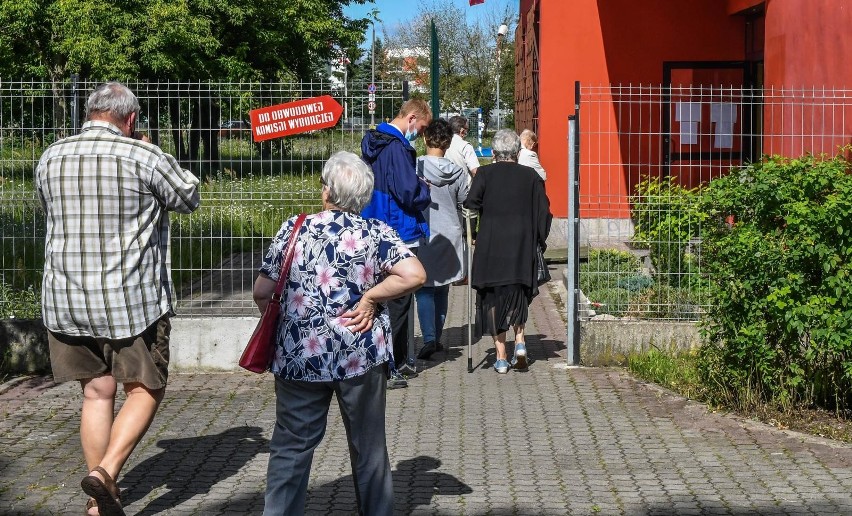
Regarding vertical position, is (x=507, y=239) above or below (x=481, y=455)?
above

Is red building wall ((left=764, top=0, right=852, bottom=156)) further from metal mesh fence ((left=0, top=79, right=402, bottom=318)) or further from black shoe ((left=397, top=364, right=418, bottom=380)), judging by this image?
black shoe ((left=397, top=364, right=418, bottom=380))

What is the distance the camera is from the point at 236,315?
31.0 feet

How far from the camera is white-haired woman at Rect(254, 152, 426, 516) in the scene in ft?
15.8

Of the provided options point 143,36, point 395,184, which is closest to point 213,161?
point 395,184

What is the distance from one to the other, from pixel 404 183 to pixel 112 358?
340 centimetres

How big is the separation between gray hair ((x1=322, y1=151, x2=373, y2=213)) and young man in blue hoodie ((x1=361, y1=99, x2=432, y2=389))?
11.6ft

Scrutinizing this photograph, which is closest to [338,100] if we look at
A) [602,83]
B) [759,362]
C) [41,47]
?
[759,362]

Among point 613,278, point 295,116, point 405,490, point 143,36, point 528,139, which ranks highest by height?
point 143,36

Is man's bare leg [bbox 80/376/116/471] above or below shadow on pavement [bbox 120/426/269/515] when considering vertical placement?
above

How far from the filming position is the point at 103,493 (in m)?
5.34

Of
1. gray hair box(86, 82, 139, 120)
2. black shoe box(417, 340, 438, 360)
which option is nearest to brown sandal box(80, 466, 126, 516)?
gray hair box(86, 82, 139, 120)

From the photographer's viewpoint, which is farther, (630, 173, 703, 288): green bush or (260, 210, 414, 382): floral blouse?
(630, 173, 703, 288): green bush

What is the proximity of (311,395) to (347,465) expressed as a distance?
6.13 ft

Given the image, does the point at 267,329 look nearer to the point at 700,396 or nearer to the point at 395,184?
the point at 395,184
